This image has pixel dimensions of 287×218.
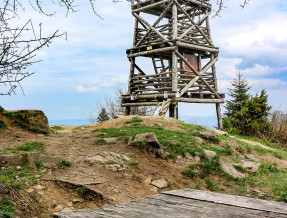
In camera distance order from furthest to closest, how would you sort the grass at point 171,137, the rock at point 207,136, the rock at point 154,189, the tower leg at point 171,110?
the tower leg at point 171,110 → the rock at point 207,136 → the grass at point 171,137 → the rock at point 154,189

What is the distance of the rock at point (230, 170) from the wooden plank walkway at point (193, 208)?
5519mm

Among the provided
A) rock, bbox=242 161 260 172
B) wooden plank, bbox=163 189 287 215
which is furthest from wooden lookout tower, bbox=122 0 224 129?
wooden plank, bbox=163 189 287 215

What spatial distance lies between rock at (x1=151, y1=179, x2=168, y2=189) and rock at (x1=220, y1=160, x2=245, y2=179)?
7.46 ft

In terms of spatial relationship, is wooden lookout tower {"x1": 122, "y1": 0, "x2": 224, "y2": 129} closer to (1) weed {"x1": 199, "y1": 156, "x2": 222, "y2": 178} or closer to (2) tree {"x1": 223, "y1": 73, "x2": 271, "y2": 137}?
(2) tree {"x1": 223, "y1": 73, "x2": 271, "y2": 137}

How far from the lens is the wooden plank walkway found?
2.09 m

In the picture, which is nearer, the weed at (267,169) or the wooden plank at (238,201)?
the wooden plank at (238,201)

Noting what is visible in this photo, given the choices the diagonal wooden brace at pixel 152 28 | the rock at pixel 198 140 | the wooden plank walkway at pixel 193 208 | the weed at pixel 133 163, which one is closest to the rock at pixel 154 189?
the weed at pixel 133 163

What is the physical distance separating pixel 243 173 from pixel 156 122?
12.9 ft

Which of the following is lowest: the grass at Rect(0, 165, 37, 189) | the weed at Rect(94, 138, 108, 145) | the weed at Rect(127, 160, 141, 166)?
the weed at Rect(127, 160, 141, 166)

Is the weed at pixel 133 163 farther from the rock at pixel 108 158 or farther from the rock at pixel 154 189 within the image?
the rock at pixel 154 189

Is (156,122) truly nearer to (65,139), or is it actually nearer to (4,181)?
(65,139)

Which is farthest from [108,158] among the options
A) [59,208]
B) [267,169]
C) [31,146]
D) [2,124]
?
[267,169]

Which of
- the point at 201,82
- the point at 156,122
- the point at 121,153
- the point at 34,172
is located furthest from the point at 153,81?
the point at 34,172

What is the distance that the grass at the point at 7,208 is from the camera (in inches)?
138
